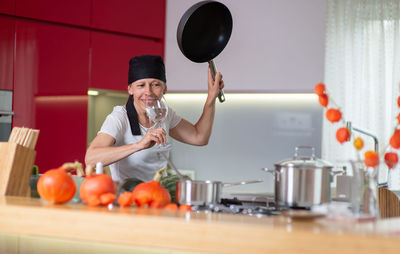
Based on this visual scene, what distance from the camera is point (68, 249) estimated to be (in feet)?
6.11

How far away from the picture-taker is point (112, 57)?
4129 millimetres

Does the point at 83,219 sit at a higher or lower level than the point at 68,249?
higher

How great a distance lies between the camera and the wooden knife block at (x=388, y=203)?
9.10ft

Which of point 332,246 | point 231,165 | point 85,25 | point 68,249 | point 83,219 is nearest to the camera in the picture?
point 332,246

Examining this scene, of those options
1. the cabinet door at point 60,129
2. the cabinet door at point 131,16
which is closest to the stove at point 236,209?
the cabinet door at point 60,129

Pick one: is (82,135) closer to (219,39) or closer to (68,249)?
(219,39)

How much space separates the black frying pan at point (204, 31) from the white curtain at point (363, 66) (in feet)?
5.59

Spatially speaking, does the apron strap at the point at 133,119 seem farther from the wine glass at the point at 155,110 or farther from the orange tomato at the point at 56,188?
the orange tomato at the point at 56,188

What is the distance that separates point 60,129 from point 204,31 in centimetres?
168

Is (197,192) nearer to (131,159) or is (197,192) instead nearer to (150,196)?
(150,196)

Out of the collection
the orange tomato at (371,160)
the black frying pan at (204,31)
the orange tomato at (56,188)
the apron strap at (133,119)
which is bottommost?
the orange tomato at (56,188)

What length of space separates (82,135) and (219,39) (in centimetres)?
169

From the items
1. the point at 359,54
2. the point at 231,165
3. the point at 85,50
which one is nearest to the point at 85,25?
the point at 85,50

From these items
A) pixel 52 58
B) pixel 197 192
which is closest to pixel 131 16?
pixel 52 58
